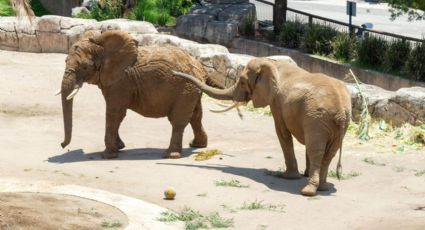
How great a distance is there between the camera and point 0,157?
14.7 metres

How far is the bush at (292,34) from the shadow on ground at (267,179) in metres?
11.4

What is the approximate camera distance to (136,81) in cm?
1512

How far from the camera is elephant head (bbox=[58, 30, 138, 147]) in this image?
14.6 metres

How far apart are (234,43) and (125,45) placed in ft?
36.6

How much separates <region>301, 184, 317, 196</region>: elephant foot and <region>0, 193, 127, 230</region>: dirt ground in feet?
8.38

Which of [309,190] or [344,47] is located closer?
[309,190]

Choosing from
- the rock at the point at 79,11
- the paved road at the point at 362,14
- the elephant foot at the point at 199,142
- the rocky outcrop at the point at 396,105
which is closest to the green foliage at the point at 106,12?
the rock at the point at 79,11

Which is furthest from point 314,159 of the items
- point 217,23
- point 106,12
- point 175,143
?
point 106,12

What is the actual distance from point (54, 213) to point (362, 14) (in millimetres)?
28833

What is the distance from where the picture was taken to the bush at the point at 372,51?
22609 mm

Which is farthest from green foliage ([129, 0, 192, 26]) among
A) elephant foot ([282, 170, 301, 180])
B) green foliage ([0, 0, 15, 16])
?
elephant foot ([282, 170, 301, 180])

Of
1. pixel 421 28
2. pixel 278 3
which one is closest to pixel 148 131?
pixel 278 3

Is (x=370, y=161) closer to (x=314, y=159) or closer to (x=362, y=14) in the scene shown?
(x=314, y=159)

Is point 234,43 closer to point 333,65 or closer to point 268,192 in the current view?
point 333,65
